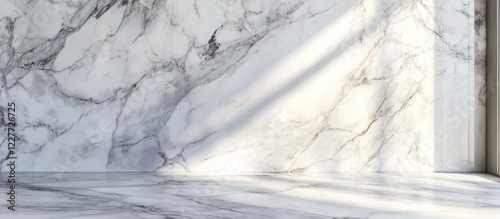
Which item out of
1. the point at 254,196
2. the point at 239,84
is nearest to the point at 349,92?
the point at 239,84

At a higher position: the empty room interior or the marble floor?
the empty room interior

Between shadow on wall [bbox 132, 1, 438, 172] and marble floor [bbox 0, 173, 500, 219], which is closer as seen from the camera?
marble floor [bbox 0, 173, 500, 219]

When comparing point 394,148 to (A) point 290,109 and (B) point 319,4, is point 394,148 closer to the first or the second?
(A) point 290,109

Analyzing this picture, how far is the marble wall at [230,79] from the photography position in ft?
5.76

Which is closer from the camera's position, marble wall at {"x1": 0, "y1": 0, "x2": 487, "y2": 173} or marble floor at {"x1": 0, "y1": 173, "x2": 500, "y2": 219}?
marble floor at {"x1": 0, "y1": 173, "x2": 500, "y2": 219}

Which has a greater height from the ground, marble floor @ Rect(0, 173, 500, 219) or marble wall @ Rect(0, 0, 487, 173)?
marble wall @ Rect(0, 0, 487, 173)

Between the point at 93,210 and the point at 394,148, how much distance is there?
3.16ft

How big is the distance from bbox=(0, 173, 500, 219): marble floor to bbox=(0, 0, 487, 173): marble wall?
0.09 m

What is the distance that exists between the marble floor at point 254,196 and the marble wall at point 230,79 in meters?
0.09

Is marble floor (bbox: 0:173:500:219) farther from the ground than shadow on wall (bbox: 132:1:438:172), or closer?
closer

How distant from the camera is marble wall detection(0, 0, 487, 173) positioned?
176cm

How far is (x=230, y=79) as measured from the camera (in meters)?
1.77

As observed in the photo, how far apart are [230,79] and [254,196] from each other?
486 millimetres

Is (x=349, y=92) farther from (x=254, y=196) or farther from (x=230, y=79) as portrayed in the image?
(x=254, y=196)
